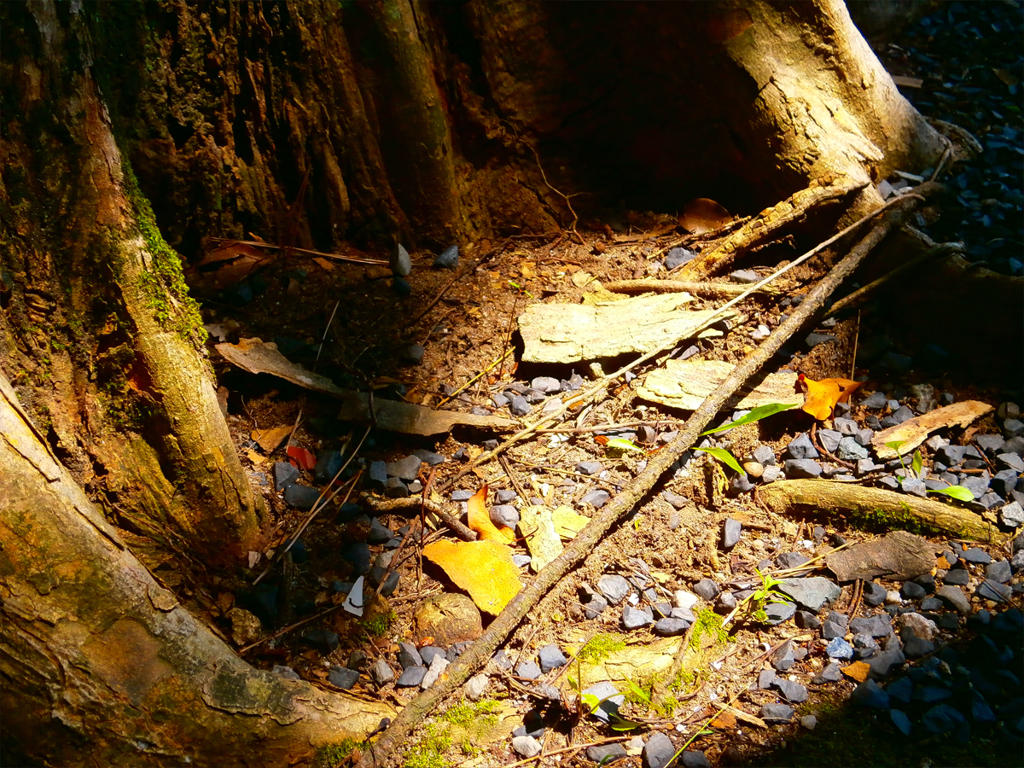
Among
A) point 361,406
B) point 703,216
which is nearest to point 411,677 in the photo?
point 361,406

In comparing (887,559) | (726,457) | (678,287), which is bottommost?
(887,559)

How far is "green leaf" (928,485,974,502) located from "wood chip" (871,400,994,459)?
0.18 m

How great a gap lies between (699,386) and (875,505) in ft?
2.21

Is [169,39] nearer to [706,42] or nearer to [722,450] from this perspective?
[706,42]

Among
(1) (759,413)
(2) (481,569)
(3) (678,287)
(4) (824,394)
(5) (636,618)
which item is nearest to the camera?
(5) (636,618)

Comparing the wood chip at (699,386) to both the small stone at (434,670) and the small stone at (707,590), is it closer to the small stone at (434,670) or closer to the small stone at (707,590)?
the small stone at (707,590)

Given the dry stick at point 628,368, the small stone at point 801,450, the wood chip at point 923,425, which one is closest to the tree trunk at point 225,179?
the dry stick at point 628,368

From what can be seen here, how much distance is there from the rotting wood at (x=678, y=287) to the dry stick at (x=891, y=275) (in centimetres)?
24

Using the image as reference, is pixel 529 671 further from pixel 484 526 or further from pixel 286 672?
pixel 286 672

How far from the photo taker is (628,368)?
8.79ft

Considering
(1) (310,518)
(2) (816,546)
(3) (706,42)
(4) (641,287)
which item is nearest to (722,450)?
(2) (816,546)

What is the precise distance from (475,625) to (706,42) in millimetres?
2456

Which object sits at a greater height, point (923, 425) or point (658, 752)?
point (923, 425)

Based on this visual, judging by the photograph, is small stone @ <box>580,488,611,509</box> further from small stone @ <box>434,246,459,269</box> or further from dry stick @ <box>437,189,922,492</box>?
small stone @ <box>434,246,459,269</box>
